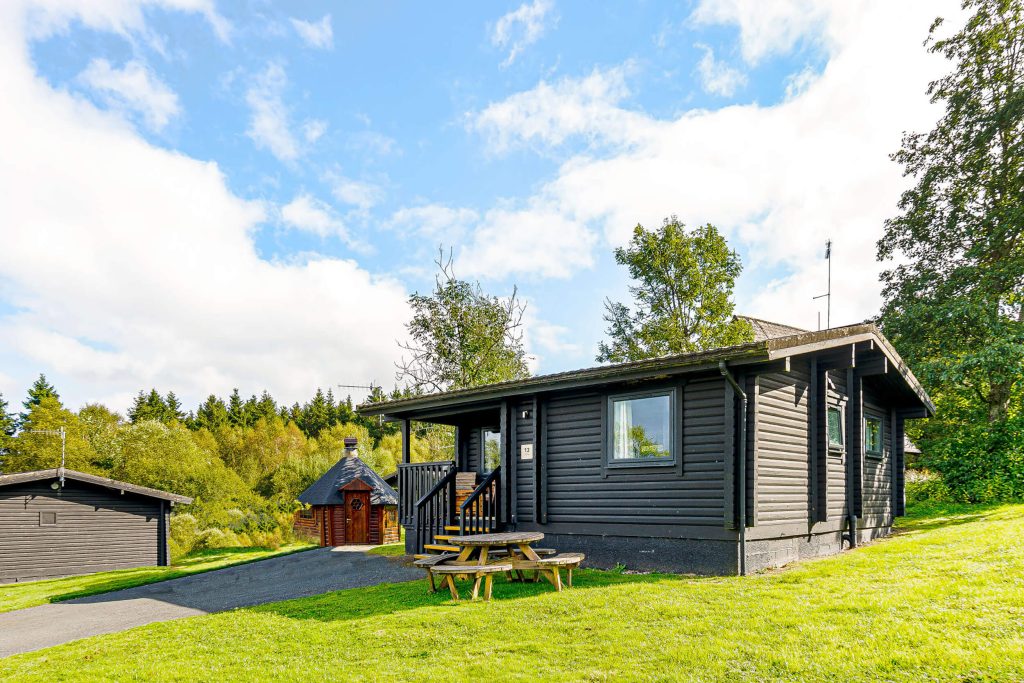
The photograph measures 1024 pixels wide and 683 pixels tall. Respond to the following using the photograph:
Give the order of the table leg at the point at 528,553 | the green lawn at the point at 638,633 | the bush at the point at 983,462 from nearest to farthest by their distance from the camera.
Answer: the green lawn at the point at 638,633
the table leg at the point at 528,553
the bush at the point at 983,462

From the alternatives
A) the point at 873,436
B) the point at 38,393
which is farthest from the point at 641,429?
the point at 38,393

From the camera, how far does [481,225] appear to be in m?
22.6

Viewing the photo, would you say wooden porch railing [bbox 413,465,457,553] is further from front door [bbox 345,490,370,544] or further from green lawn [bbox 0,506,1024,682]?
front door [bbox 345,490,370,544]

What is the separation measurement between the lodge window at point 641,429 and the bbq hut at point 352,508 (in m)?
14.6

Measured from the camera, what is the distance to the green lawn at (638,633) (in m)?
5.37

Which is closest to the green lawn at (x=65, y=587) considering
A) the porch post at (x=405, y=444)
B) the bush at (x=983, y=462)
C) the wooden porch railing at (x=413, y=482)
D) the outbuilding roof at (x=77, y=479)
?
the outbuilding roof at (x=77, y=479)

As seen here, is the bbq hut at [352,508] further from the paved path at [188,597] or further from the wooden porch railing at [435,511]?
the wooden porch railing at [435,511]

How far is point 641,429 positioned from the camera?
10328mm

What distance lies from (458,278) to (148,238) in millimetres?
14012

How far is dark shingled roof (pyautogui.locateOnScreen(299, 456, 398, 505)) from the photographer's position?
75.8 feet

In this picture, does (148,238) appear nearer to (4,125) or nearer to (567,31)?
(4,125)

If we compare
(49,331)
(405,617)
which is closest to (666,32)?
(405,617)

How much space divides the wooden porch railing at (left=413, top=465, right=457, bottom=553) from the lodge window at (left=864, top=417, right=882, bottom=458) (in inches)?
314

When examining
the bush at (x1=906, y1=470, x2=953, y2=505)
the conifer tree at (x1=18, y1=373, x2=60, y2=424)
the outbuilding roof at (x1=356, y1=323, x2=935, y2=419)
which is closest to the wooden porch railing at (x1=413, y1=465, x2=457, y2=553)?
the outbuilding roof at (x1=356, y1=323, x2=935, y2=419)
